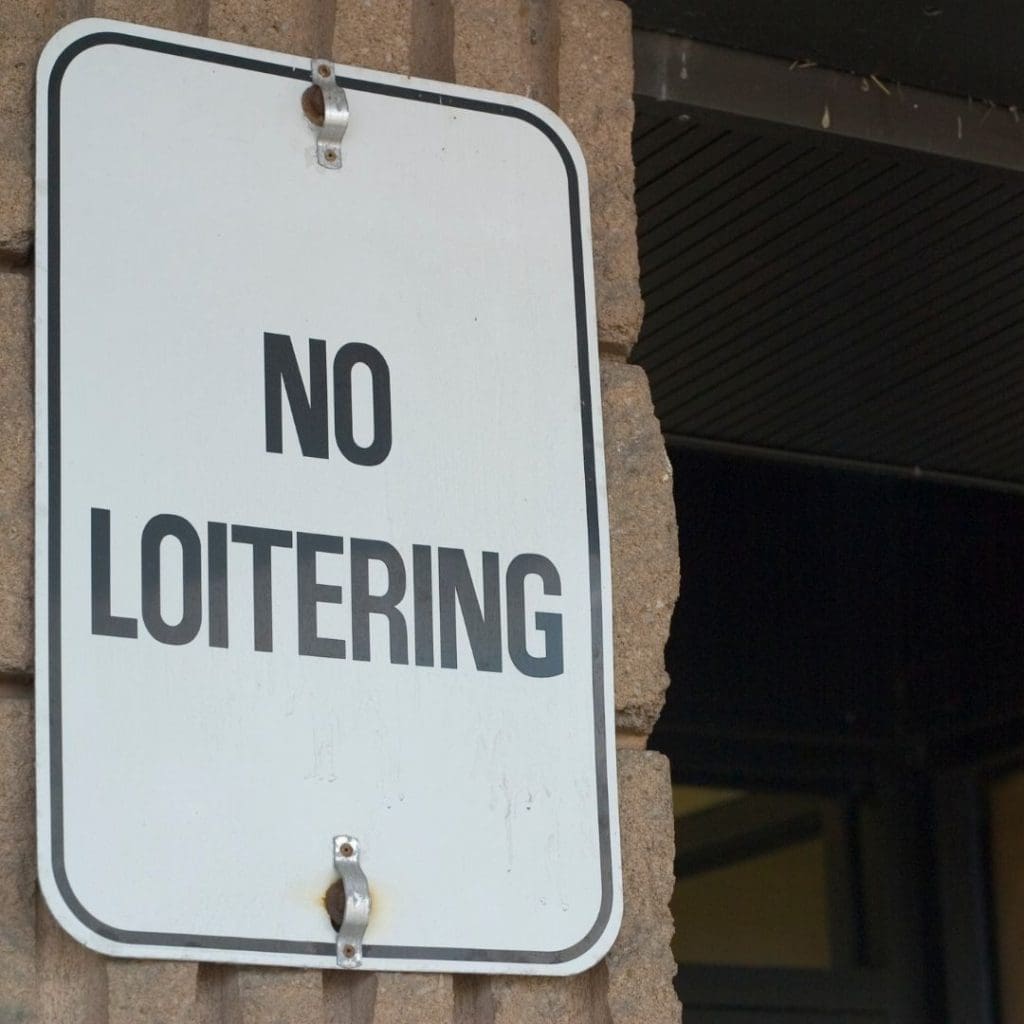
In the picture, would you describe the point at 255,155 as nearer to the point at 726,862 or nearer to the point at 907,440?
the point at 907,440

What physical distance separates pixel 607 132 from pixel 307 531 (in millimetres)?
611

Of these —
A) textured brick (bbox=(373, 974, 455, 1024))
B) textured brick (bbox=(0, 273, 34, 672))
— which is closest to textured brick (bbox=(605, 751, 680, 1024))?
textured brick (bbox=(373, 974, 455, 1024))

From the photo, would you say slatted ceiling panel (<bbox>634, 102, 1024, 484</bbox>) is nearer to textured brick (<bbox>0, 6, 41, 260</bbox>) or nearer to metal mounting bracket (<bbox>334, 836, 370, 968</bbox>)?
textured brick (<bbox>0, 6, 41, 260</bbox>)

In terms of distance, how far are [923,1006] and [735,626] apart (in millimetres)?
1100

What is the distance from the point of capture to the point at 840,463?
486 cm

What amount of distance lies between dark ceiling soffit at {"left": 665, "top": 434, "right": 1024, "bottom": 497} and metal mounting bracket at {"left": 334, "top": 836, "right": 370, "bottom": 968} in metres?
2.93

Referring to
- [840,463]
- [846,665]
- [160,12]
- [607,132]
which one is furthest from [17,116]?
[846,665]

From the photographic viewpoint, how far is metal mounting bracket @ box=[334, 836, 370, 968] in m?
1.72

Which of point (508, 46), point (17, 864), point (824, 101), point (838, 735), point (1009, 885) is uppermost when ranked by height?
point (824, 101)

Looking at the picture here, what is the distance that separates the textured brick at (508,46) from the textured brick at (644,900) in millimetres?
700

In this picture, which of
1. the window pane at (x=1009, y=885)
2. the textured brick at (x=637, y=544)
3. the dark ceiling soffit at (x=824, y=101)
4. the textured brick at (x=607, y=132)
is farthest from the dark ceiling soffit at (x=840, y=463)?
the textured brick at (x=637, y=544)

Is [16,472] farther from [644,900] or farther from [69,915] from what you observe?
[644,900]

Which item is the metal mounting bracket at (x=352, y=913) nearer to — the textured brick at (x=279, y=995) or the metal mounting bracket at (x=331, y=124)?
the textured brick at (x=279, y=995)

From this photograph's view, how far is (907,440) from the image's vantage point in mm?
4711
